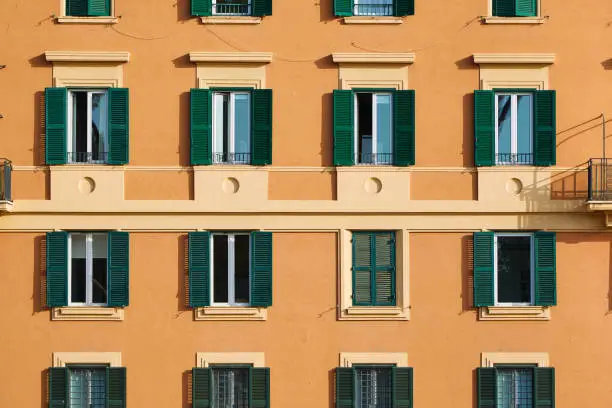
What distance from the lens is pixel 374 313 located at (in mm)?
19484

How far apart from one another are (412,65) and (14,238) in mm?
8913

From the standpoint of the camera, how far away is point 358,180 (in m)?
19.6

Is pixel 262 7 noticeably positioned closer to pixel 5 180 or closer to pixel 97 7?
pixel 97 7

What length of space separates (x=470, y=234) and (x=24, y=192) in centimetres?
918

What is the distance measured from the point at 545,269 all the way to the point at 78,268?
31.5ft

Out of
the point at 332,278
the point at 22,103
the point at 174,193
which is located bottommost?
the point at 332,278

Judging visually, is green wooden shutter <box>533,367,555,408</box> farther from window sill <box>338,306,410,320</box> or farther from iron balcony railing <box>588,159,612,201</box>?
iron balcony railing <box>588,159,612,201</box>

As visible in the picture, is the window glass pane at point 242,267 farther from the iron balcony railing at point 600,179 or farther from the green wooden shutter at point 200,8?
the iron balcony railing at point 600,179

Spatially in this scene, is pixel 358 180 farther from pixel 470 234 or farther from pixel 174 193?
pixel 174 193

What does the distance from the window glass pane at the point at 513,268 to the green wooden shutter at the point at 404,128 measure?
2.60 m

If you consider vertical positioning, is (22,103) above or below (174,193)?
above

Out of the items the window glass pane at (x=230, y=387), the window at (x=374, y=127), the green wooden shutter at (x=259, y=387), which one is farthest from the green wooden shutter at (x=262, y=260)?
the window at (x=374, y=127)

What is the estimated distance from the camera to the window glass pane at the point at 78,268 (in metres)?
19.8

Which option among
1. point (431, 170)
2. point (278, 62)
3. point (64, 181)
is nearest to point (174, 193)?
point (64, 181)
